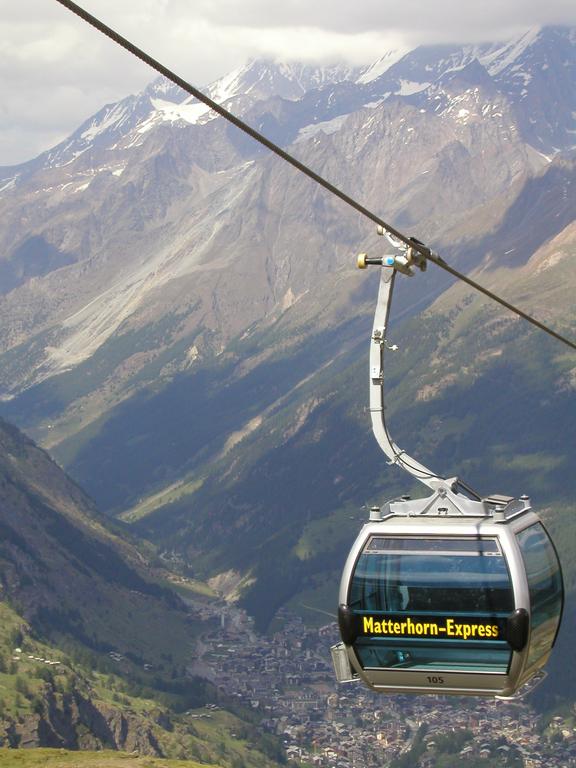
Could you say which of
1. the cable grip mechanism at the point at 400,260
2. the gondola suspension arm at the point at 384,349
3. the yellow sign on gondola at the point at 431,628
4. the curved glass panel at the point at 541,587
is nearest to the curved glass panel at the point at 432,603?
the yellow sign on gondola at the point at 431,628

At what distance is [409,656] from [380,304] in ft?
30.3

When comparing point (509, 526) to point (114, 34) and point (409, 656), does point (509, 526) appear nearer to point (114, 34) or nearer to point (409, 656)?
point (409, 656)

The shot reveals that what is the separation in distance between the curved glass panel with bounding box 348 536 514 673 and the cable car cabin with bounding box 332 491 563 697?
25 millimetres

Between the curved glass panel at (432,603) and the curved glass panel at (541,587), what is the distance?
37.5 inches

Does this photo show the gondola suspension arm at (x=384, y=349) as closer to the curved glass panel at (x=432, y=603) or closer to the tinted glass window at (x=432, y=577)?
the tinted glass window at (x=432, y=577)

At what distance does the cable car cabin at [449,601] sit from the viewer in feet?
129

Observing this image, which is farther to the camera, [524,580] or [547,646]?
[547,646]

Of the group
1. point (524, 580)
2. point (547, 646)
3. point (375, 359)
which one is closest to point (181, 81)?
point (375, 359)

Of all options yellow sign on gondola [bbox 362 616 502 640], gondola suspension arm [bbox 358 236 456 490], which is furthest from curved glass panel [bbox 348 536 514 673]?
gondola suspension arm [bbox 358 236 456 490]

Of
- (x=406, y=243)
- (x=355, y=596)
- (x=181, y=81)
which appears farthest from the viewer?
(x=355, y=596)

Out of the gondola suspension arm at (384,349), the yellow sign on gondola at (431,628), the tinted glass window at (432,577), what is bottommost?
the yellow sign on gondola at (431,628)

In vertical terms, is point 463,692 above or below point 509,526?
below

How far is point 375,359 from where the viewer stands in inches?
1638

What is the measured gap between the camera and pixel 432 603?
40.6 metres
